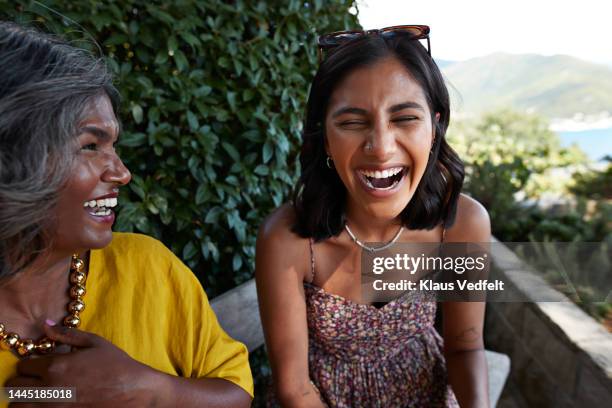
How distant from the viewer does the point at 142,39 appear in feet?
6.41

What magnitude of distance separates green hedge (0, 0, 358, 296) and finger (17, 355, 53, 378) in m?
0.72

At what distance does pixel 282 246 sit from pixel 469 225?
0.70 meters

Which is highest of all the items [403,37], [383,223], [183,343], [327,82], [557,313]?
[403,37]

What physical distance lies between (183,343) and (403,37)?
1.12 metres

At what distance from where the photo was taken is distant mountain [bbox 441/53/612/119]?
646cm

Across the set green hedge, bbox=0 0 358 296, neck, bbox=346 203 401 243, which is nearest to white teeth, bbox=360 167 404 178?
neck, bbox=346 203 401 243

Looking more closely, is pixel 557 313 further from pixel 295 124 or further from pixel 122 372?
pixel 122 372

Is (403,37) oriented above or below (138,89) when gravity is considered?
above

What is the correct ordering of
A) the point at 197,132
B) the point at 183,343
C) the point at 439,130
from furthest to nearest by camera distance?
the point at 197,132, the point at 439,130, the point at 183,343

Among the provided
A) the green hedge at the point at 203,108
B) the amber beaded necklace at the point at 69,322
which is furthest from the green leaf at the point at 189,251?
the amber beaded necklace at the point at 69,322

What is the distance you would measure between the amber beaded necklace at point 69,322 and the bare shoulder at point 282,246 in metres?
0.62

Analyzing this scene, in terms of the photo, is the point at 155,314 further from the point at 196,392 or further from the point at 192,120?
the point at 192,120

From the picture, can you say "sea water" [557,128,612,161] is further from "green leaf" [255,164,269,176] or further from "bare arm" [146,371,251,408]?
"bare arm" [146,371,251,408]

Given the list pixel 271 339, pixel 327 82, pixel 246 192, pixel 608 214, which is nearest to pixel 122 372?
pixel 271 339
